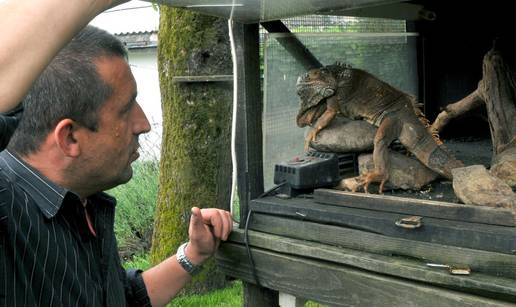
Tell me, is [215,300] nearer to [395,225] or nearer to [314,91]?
[314,91]

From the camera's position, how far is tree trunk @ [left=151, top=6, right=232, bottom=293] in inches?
156

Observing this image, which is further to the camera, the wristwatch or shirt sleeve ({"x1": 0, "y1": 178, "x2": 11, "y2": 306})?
the wristwatch

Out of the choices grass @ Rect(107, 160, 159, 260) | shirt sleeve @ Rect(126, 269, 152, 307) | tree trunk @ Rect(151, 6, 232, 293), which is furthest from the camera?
grass @ Rect(107, 160, 159, 260)

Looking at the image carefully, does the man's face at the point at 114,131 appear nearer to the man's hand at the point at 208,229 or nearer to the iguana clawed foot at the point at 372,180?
the man's hand at the point at 208,229

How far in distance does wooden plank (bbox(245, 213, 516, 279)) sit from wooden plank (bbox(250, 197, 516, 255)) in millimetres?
15

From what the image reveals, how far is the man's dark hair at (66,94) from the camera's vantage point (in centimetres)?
167

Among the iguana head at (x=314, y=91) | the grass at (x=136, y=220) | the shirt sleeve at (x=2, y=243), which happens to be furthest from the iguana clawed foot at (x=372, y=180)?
the grass at (x=136, y=220)

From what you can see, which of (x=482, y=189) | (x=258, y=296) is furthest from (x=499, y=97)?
(x=258, y=296)

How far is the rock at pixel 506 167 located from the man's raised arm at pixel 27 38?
51.6 inches

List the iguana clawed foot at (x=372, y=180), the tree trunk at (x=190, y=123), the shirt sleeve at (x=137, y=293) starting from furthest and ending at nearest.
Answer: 1. the tree trunk at (x=190, y=123)
2. the shirt sleeve at (x=137, y=293)
3. the iguana clawed foot at (x=372, y=180)

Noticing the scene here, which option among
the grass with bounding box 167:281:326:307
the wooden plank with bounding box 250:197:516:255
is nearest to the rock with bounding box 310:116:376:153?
the wooden plank with bounding box 250:197:516:255

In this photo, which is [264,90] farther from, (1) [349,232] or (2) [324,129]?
(1) [349,232]

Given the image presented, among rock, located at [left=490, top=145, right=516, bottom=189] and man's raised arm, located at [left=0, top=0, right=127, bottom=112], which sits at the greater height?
man's raised arm, located at [left=0, top=0, right=127, bottom=112]

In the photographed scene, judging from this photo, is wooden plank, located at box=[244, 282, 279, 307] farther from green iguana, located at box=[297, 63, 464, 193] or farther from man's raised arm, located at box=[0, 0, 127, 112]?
man's raised arm, located at box=[0, 0, 127, 112]
